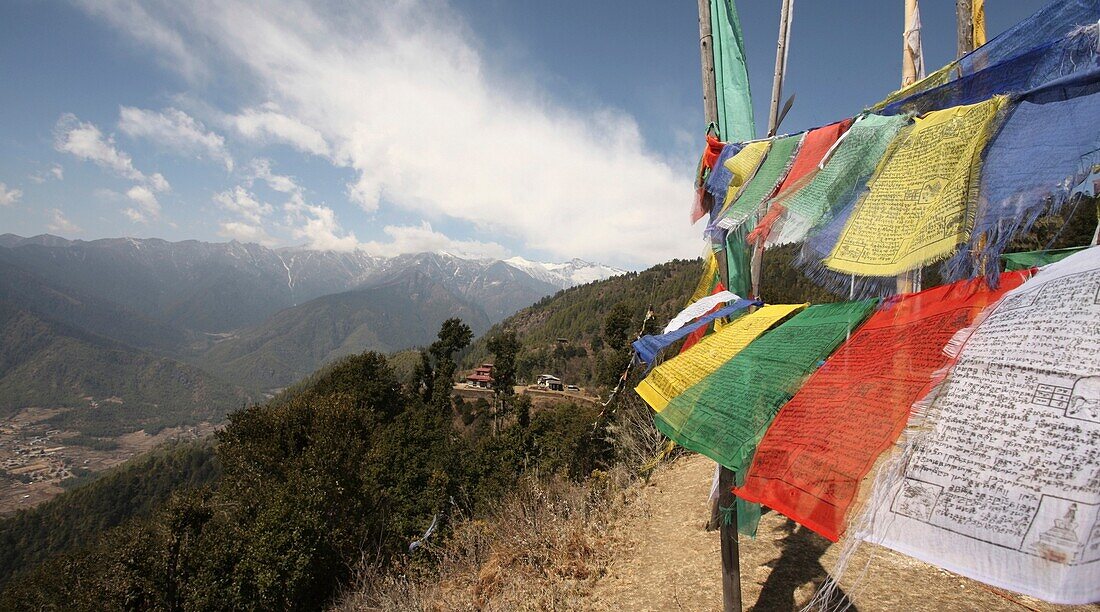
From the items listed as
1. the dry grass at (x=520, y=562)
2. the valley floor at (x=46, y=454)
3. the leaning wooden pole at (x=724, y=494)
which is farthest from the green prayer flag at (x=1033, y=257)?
the valley floor at (x=46, y=454)

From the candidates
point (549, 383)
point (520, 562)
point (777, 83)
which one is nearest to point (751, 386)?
point (777, 83)

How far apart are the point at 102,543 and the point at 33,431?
242171 mm

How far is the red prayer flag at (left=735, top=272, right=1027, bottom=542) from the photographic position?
1.50 m

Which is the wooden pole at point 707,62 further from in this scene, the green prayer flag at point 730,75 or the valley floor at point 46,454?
the valley floor at point 46,454

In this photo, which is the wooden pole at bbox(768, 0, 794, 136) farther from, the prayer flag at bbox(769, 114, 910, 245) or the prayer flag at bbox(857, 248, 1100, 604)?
the prayer flag at bbox(857, 248, 1100, 604)

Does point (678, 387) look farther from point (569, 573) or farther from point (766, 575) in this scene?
point (569, 573)

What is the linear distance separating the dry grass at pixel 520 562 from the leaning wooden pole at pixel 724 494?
295cm

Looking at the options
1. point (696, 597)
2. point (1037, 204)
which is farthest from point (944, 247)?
point (696, 597)

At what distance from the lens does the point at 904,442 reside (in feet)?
4.64

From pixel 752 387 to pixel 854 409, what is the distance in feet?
2.35

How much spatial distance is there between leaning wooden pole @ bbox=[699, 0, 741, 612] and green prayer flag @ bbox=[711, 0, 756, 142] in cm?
6

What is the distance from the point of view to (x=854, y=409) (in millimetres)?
1689

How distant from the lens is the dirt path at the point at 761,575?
468 centimetres

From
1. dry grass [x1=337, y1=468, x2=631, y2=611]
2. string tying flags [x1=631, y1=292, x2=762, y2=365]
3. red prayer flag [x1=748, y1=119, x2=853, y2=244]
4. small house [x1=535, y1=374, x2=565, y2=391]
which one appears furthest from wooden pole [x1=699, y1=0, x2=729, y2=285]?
small house [x1=535, y1=374, x2=565, y2=391]
